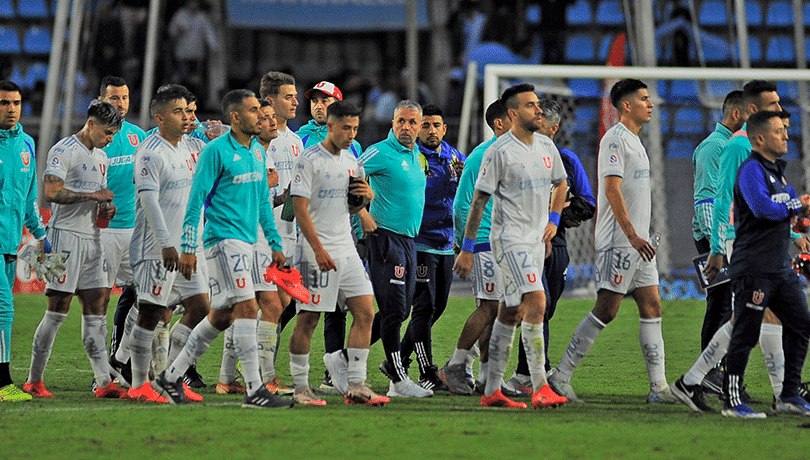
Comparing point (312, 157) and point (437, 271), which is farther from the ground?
point (312, 157)

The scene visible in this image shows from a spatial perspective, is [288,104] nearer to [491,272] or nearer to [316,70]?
[491,272]

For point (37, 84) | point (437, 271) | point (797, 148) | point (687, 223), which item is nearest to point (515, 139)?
point (437, 271)

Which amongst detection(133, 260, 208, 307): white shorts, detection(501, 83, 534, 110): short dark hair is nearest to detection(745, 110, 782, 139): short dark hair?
detection(501, 83, 534, 110): short dark hair

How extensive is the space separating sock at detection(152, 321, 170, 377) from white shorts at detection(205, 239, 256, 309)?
1.01 meters

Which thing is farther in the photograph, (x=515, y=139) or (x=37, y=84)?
(x=37, y=84)

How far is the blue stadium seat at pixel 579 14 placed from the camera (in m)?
23.4

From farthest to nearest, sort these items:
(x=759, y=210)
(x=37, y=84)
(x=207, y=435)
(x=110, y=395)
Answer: (x=37, y=84)
(x=110, y=395)
(x=759, y=210)
(x=207, y=435)

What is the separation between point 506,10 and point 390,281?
16.4 metres

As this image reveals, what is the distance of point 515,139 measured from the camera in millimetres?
6418

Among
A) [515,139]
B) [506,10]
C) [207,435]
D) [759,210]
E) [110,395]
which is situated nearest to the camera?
[207,435]

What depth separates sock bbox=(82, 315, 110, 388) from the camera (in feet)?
22.8

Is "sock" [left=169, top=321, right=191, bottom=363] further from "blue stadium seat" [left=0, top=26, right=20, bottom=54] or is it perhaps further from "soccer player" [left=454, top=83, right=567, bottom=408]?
"blue stadium seat" [left=0, top=26, right=20, bottom=54]

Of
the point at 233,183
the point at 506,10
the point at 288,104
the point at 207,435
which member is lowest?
the point at 207,435

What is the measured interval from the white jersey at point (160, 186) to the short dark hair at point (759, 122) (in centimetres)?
A: 351
